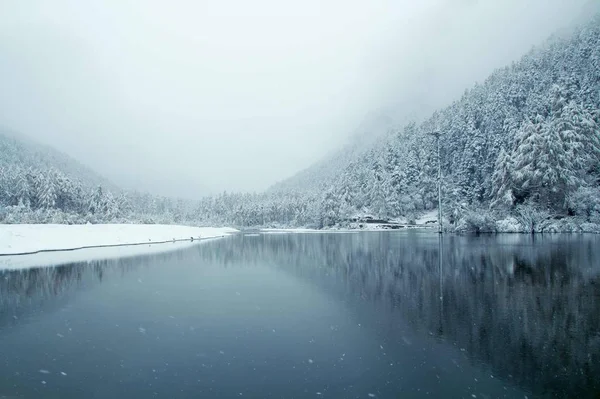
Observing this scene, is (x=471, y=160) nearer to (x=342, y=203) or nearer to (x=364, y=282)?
(x=342, y=203)

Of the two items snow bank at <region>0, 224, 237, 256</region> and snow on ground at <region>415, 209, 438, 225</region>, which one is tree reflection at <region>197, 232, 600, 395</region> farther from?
snow on ground at <region>415, 209, 438, 225</region>

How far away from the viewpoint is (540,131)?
54.6 m

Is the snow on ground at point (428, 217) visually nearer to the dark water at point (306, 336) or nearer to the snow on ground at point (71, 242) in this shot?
the snow on ground at point (71, 242)

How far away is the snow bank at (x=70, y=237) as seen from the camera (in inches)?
1091

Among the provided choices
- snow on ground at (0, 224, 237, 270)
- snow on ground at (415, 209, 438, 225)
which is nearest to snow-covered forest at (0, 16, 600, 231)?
snow on ground at (415, 209, 438, 225)

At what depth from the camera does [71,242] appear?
1273 inches

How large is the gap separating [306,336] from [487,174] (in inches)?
3361

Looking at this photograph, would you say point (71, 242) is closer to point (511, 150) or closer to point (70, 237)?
point (70, 237)

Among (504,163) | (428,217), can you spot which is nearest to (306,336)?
(504,163)

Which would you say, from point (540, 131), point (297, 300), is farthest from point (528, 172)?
point (297, 300)

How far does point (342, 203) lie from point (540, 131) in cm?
5349

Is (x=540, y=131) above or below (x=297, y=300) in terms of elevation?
above

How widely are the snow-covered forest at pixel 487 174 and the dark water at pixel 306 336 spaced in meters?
40.5

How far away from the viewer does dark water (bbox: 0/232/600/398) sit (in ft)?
20.4
